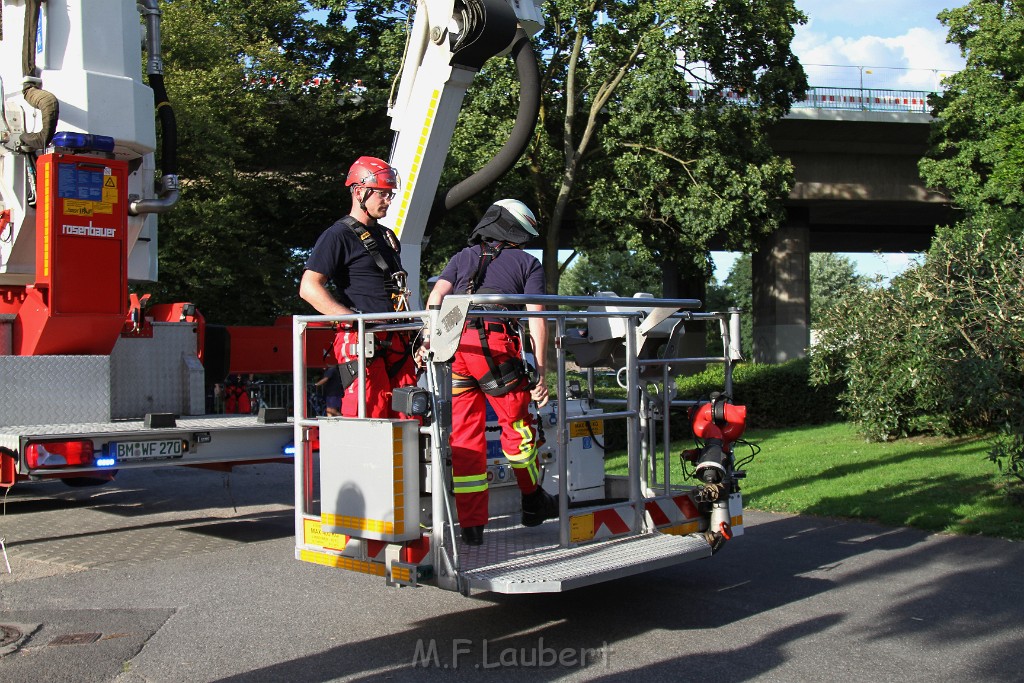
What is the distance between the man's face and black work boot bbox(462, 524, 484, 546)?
197 centimetres

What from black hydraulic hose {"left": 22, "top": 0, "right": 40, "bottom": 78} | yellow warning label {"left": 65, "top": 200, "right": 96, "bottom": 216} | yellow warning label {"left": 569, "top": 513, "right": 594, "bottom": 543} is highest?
black hydraulic hose {"left": 22, "top": 0, "right": 40, "bottom": 78}

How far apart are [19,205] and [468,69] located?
12.8 feet

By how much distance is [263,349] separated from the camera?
1091 centimetres

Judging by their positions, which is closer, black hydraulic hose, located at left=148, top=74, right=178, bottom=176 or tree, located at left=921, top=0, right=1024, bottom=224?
black hydraulic hose, located at left=148, top=74, right=178, bottom=176

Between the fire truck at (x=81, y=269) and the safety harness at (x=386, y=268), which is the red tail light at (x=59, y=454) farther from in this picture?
the safety harness at (x=386, y=268)

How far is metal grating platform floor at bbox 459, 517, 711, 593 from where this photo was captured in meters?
4.77

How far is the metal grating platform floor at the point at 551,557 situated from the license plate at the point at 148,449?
2.92 meters

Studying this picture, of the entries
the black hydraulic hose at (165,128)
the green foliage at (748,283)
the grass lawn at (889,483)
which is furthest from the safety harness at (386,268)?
the green foliage at (748,283)

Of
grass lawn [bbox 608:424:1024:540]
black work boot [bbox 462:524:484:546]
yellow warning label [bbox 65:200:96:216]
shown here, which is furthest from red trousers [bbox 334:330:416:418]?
grass lawn [bbox 608:424:1024:540]

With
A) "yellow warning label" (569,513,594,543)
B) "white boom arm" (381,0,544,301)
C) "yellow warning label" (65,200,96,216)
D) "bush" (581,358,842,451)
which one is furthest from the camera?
"bush" (581,358,842,451)

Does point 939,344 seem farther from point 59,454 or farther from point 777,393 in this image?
point 59,454

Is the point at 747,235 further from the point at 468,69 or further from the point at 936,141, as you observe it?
the point at 468,69

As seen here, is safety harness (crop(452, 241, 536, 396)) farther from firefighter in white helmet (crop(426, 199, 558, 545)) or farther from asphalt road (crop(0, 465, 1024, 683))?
asphalt road (crop(0, 465, 1024, 683))

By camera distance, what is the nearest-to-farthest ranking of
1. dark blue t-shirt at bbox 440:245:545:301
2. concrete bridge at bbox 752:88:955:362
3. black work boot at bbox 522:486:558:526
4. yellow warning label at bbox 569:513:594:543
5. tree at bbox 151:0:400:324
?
1. yellow warning label at bbox 569:513:594:543
2. dark blue t-shirt at bbox 440:245:545:301
3. black work boot at bbox 522:486:558:526
4. tree at bbox 151:0:400:324
5. concrete bridge at bbox 752:88:955:362
